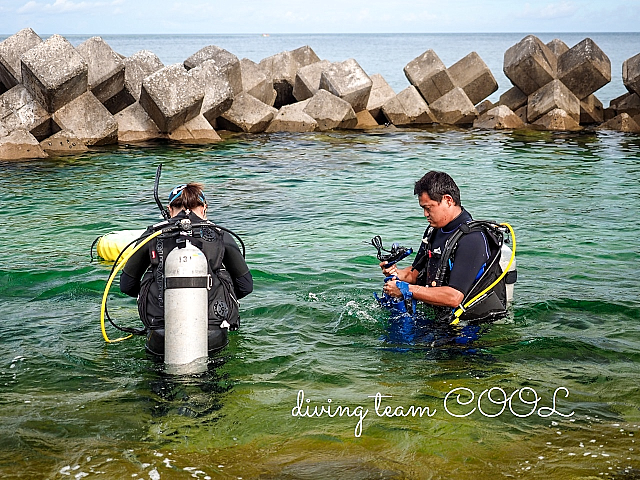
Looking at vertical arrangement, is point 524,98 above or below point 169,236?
above

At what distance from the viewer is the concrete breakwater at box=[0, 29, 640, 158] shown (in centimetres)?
1527

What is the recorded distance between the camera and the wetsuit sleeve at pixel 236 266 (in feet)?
15.7

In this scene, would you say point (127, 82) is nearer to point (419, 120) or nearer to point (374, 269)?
point (419, 120)

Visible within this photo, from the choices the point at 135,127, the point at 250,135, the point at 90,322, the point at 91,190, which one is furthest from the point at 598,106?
the point at 90,322

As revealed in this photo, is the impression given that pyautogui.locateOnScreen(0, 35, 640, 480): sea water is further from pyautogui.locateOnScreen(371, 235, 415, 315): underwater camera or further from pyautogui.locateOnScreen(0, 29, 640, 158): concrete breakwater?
pyautogui.locateOnScreen(0, 29, 640, 158): concrete breakwater

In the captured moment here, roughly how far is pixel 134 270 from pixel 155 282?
0.21 meters

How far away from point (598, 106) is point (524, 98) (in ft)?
7.07

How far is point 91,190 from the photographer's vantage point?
482 inches

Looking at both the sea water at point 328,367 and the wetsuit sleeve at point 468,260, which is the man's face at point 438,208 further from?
the sea water at point 328,367

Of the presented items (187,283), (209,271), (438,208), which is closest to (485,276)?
(438,208)

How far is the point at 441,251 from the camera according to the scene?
5.40 m

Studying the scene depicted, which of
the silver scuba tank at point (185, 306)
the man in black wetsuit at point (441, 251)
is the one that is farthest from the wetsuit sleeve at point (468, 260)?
the silver scuba tank at point (185, 306)

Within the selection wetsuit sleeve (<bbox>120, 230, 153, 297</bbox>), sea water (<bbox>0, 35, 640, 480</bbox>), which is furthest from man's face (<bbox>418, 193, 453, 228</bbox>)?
wetsuit sleeve (<bbox>120, 230, 153, 297</bbox>)

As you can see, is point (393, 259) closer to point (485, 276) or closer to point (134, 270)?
point (485, 276)
